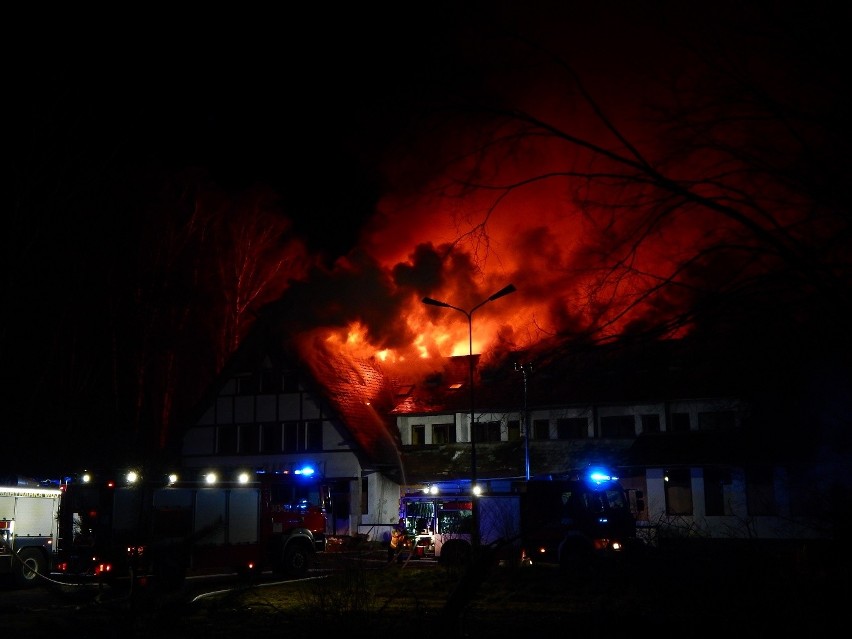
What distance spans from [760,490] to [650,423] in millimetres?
5615

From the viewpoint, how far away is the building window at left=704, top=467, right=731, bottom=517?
31922 millimetres

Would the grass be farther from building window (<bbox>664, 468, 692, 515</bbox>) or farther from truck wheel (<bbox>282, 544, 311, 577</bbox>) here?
building window (<bbox>664, 468, 692, 515</bbox>)

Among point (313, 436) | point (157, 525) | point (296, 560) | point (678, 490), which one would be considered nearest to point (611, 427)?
point (678, 490)

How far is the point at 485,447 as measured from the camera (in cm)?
3681

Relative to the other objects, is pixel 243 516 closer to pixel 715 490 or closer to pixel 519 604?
pixel 519 604

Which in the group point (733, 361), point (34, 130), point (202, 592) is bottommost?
point (202, 592)

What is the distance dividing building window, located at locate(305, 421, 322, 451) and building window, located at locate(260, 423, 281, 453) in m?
1.53

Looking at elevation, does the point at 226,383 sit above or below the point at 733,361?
above

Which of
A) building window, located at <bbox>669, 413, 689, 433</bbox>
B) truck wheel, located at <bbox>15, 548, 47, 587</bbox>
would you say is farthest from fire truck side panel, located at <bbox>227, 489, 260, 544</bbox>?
building window, located at <bbox>669, 413, 689, 433</bbox>

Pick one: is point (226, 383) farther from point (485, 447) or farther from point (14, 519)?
point (14, 519)

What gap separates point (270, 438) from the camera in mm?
38500

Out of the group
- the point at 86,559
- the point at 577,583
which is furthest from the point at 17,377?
the point at 577,583

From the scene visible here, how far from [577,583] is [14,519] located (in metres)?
13.9

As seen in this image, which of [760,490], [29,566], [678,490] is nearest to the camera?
[29,566]
